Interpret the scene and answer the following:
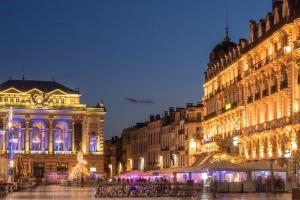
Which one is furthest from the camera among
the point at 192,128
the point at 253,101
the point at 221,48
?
the point at 192,128

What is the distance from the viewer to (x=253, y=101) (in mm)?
76562

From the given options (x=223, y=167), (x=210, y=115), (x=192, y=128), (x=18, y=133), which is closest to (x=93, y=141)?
(x=18, y=133)

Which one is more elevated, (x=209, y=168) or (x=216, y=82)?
(x=216, y=82)

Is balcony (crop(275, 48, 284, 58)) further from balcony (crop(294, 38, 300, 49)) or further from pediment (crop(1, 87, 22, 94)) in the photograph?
pediment (crop(1, 87, 22, 94))

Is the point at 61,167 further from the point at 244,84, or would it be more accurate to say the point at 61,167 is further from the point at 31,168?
the point at 244,84

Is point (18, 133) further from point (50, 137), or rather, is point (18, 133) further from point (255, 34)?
point (255, 34)

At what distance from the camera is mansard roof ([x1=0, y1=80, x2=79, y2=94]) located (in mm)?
149875

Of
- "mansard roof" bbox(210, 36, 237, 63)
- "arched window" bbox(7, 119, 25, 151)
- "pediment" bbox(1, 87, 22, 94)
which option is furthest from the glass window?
"mansard roof" bbox(210, 36, 237, 63)

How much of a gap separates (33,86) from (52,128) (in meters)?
10.4

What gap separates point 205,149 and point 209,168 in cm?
4458

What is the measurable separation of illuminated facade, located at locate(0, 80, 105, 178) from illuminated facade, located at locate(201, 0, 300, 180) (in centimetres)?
5309

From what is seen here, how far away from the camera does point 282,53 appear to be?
216ft

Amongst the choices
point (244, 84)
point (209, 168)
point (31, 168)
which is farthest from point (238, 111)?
point (31, 168)

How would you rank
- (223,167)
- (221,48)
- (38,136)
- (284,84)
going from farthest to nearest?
(38,136) < (221,48) < (284,84) < (223,167)
